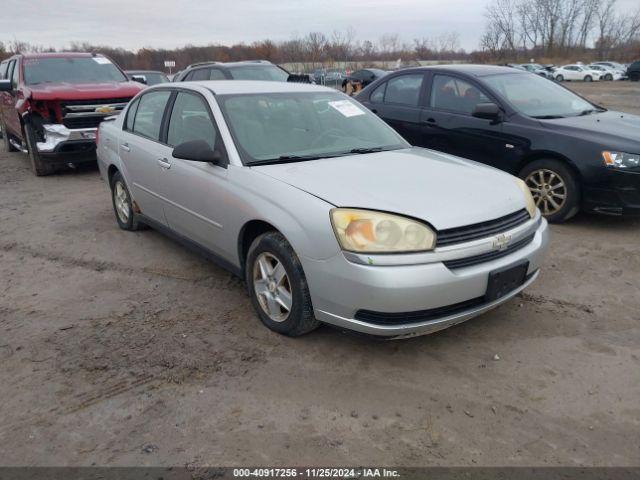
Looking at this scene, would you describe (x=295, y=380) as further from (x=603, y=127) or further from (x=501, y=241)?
(x=603, y=127)

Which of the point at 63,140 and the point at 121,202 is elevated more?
the point at 63,140

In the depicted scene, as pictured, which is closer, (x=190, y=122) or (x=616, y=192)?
(x=190, y=122)

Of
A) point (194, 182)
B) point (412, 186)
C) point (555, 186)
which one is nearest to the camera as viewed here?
point (412, 186)

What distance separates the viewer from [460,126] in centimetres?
Answer: 618

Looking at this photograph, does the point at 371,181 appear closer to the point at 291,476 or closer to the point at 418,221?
the point at 418,221

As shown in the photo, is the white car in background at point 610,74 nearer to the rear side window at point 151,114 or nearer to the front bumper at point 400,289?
the rear side window at point 151,114

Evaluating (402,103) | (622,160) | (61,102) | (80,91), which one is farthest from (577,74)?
(61,102)

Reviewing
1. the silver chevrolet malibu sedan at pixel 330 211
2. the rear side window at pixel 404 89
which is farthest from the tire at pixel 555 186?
the silver chevrolet malibu sedan at pixel 330 211

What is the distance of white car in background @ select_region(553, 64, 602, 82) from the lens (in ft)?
140

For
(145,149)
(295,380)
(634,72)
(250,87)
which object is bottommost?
(295,380)

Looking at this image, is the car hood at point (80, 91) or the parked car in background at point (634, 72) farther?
the parked car in background at point (634, 72)

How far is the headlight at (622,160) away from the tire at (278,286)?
11.8 ft

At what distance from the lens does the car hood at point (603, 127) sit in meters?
5.16

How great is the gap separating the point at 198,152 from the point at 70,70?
23.1 feet
